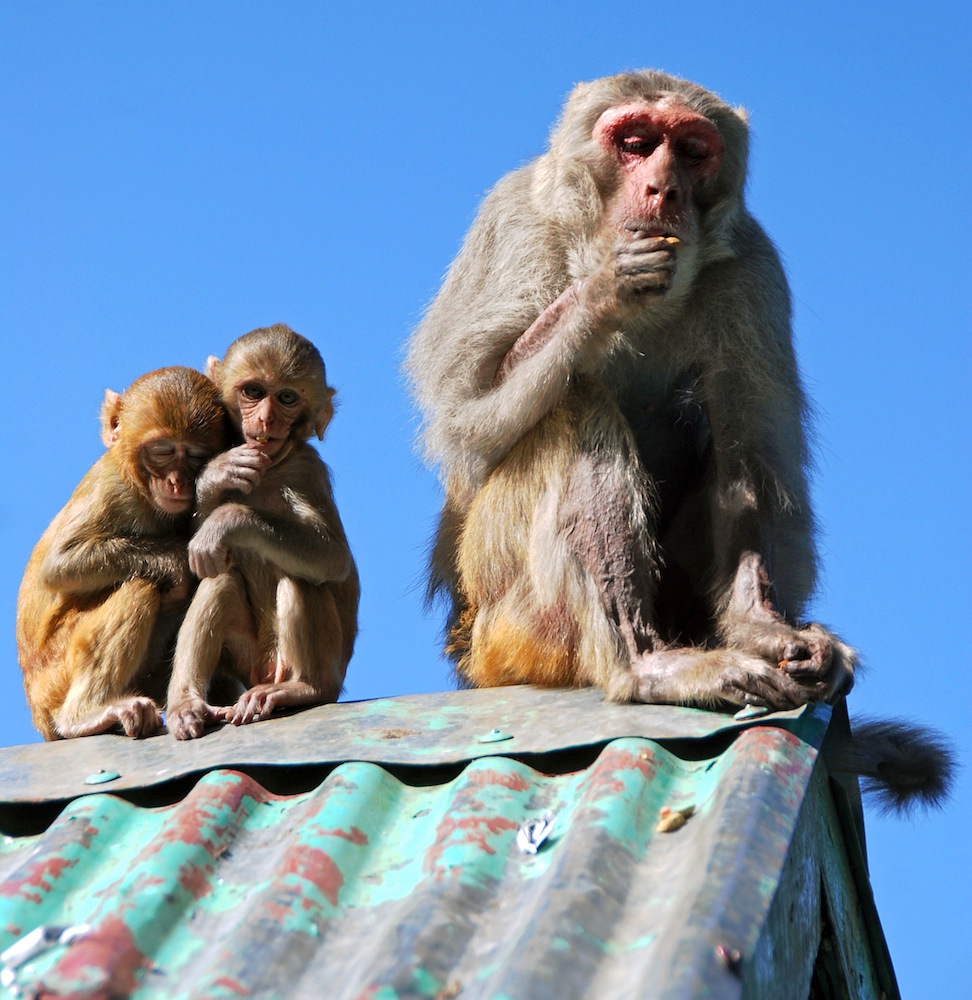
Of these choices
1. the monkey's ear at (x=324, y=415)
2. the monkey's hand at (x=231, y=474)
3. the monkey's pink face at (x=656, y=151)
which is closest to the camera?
the monkey's hand at (x=231, y=474)

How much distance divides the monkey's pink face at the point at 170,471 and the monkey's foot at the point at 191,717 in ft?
2.59

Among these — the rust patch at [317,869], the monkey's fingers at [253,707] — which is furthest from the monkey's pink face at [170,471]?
the rust patch at [317,869]

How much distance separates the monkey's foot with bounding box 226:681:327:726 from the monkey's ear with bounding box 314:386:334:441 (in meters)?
1.04

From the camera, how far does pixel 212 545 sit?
4633 mm

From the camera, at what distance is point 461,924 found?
272cm

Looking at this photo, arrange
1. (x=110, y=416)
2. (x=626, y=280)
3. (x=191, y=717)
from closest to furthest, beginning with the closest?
(x=191, y=717)
(x=626, y=280)
(x=110, y=416)

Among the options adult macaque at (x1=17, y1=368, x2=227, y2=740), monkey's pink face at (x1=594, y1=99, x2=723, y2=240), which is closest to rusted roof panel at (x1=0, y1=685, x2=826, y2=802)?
adult macaque at (x1=17, y1=368, x2=227, y2=740)

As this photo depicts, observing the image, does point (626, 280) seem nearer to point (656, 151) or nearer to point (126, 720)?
point (656, 151)

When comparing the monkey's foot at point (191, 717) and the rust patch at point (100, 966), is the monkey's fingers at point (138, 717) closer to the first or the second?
the monkey's foot at point (191, 717)

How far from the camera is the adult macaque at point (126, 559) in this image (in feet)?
15.6

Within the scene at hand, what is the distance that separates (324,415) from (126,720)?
136cm

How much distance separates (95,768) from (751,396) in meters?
2.48

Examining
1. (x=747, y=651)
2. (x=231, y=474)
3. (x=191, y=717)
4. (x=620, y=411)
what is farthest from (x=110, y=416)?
(x=747, y=651)

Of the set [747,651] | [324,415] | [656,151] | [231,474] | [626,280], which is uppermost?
[656,151]
